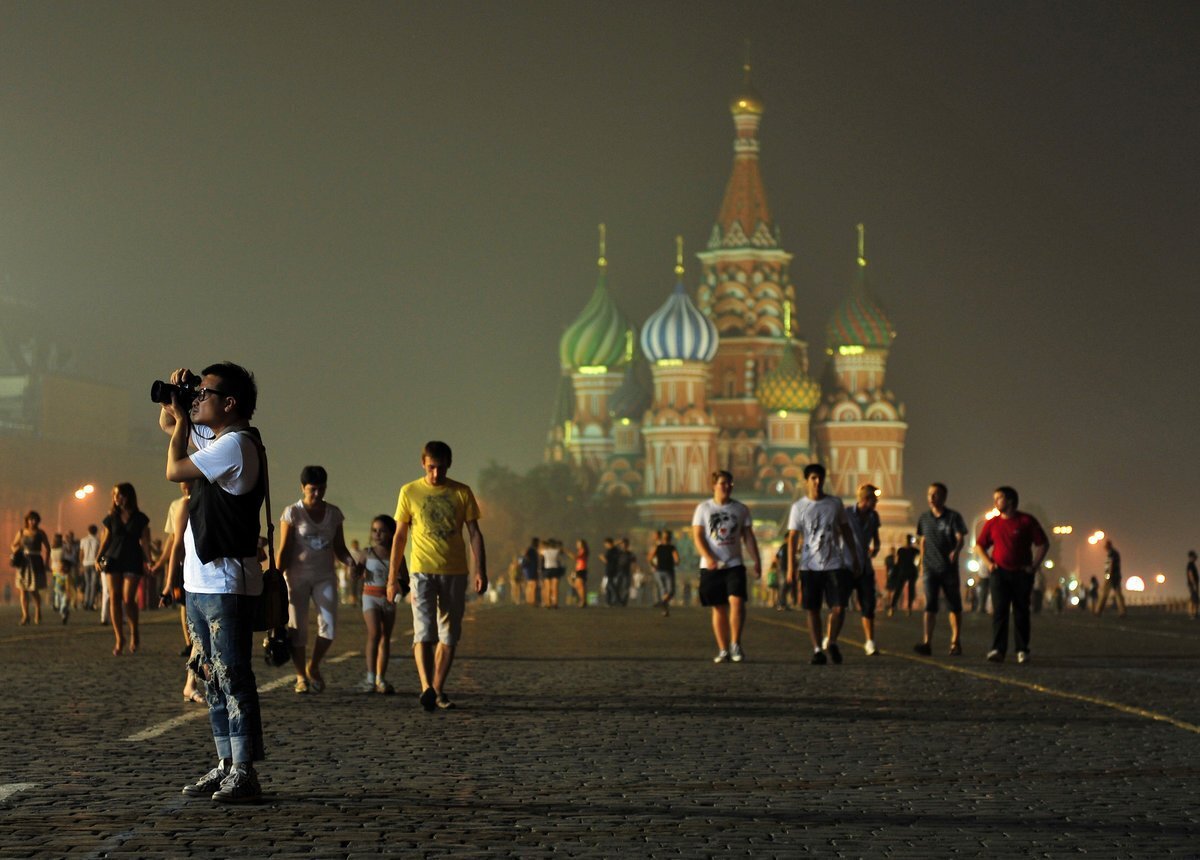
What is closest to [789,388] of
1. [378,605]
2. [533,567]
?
[533,567]

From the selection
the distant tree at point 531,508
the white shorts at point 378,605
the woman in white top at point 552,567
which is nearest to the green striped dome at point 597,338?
the distant tree at point 531,508

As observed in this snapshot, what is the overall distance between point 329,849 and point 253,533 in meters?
1.75

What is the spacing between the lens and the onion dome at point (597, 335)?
15938 cm

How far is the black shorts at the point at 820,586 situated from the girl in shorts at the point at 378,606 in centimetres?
403

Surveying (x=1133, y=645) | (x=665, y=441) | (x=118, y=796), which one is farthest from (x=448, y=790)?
(x=665, y=441)

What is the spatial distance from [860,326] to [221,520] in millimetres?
147962

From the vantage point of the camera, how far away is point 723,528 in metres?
19.0

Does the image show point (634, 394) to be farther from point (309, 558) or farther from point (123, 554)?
point (309, 558)

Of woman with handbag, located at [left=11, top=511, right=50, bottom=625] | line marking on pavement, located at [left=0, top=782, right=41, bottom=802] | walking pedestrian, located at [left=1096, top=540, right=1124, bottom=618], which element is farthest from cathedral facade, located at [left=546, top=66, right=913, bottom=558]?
line marking on pavement, located at [left=0, top=782, right=41, bottom=802]

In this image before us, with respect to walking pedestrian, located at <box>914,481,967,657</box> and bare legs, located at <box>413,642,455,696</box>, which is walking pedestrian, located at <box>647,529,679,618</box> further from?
bare legs, located at <box>413,642,455,696</box>

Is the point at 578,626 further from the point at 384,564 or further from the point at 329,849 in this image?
the point at 329,849

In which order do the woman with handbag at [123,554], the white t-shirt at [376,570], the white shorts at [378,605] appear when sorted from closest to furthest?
the white shorts at [378,605] → the white t-shirt at [376,570] → the woman with handbag at [123,554]

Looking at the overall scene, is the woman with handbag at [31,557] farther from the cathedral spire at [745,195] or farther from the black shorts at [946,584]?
the cathedral spire at [745,195]

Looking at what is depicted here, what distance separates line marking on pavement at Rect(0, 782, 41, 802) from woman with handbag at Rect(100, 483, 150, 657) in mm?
10782
